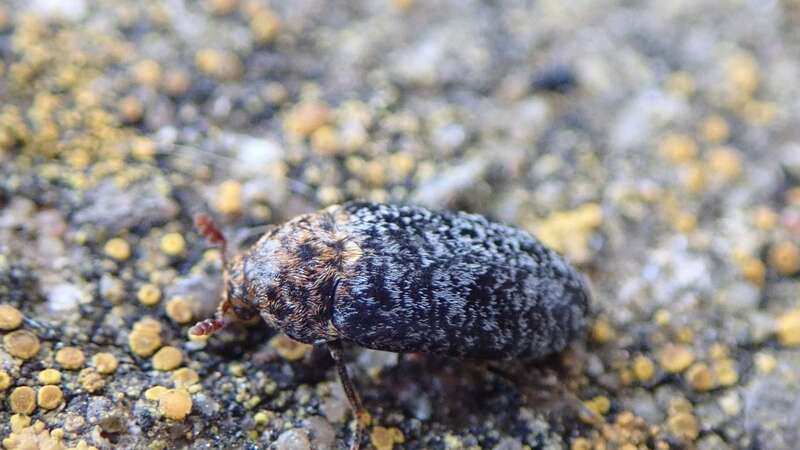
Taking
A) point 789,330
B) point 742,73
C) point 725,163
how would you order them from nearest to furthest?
point 789,330, point 725,163, point 742,73

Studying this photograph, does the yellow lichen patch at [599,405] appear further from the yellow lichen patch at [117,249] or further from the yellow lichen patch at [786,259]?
the yellow lichen patch at [117,249]

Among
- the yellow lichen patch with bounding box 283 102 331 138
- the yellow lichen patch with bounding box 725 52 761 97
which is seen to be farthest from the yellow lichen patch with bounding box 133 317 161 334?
the yellow lichen patch with bounding box 725 52 761 97

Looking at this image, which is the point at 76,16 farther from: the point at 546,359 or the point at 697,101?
the point at 697,101

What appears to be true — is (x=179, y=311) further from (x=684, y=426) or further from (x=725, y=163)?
(x=725, y=163)

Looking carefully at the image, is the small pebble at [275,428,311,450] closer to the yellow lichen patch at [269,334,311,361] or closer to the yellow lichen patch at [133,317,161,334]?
the yellow lichen patch at [269,334,311,361]

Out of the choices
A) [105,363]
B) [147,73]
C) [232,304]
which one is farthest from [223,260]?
[147,73]

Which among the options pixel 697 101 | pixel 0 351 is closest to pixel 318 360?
pixel 0 351
